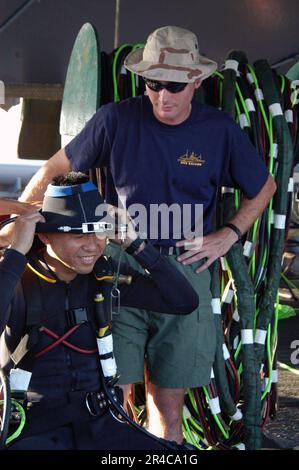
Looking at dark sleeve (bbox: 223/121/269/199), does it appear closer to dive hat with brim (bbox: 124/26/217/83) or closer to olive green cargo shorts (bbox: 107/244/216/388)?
dive hat with brim (bbox: 124/26/217/83)

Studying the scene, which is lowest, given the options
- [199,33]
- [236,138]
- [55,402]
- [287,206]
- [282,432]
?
[282,432]

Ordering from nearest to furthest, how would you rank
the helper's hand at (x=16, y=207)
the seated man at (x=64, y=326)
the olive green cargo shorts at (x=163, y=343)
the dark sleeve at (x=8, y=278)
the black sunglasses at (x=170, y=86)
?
the dark sleeve at (x=8, y=278), the seated man at (x=64, y=326), the helper's hand at (x=16, y=207), the black sunglasses at (x=170, y=86), the olive green cargo shorts at (x=163, y=343)

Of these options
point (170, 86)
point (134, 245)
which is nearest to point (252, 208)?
point (170, 86)

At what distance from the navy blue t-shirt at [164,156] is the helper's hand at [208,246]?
0.04 metres

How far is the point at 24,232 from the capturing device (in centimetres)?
276

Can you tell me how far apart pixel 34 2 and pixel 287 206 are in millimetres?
3345

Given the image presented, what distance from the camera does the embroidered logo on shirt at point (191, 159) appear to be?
3369mm

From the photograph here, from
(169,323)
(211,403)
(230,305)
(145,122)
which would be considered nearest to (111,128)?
(145,122)

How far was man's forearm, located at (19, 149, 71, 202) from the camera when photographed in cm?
344

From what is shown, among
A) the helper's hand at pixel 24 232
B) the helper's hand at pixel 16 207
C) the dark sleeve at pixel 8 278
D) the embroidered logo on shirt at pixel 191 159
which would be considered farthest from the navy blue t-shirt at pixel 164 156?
the dark sleeve at pixel 8 278

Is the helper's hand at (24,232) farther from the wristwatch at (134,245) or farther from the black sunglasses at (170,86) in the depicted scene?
the black sunglasses at (170,86)

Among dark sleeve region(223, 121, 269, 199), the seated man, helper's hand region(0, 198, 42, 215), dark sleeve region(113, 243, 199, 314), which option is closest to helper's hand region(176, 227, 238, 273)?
dark sleeve region(223, 121, 269, 199)

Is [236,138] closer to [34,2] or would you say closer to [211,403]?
[211,403]
